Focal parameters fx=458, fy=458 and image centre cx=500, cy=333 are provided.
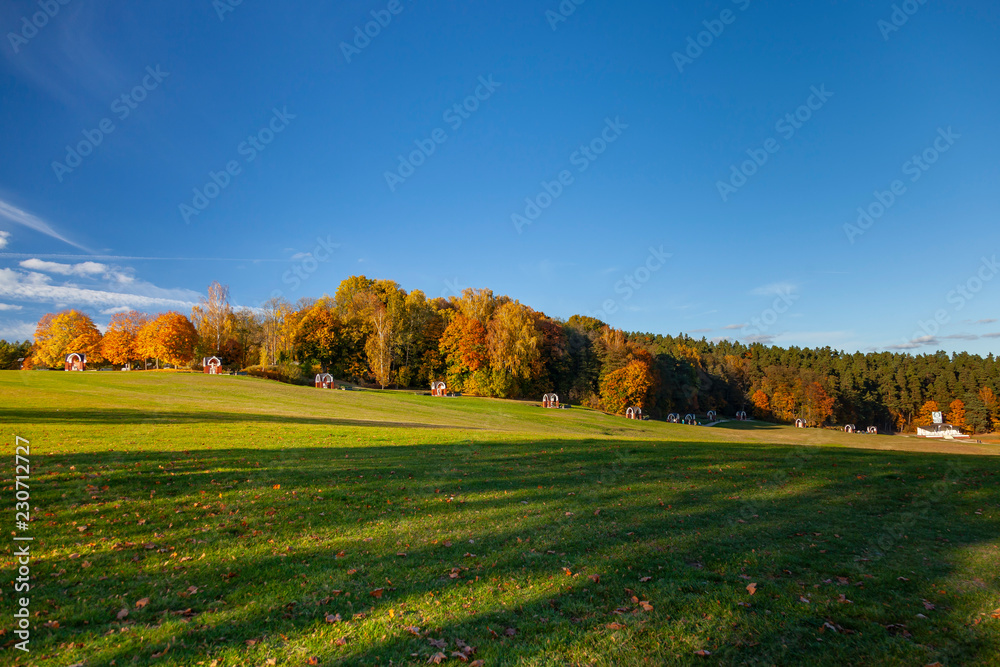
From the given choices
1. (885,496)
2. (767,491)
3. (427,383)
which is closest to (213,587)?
(767,491)

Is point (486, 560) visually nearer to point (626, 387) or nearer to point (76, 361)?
point (626, 387)

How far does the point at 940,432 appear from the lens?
82875mm

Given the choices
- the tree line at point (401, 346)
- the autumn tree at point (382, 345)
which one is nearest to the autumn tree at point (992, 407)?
the tree line at point (401, 346)

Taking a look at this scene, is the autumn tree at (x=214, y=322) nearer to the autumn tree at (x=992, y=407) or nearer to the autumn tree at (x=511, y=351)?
the autumn tree at (x=511, y=351)

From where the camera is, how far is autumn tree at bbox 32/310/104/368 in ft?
211

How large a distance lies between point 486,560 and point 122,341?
263 ft

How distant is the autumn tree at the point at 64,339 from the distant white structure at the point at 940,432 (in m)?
133

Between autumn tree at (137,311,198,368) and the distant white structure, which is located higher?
autumn tree at (137,311,198,368)

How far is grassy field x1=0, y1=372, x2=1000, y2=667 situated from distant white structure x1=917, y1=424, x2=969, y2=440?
296 ft

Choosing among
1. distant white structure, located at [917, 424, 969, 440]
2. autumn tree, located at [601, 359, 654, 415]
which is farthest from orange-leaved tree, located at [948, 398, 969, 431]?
autumn tree, located at [601, 359, 654, 415]

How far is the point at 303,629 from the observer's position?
16.1 ft

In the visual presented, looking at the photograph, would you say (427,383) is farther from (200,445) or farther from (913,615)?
(913,615)

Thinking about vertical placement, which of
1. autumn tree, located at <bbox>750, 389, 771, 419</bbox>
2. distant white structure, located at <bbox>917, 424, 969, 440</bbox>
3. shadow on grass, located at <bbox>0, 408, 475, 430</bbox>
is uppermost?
autumn tree, located at <bbox>750, 389, 771, 419</bbox>

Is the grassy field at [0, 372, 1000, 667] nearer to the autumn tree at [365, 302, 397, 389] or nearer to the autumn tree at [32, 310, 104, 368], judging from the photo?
the autumn tree at [365, 302, 397, 389]
